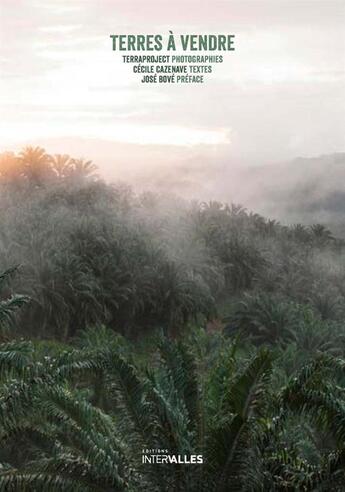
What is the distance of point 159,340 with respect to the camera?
16.0m

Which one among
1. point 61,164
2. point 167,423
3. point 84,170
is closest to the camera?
point 167,423

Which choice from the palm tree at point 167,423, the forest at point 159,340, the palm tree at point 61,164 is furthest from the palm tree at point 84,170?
the palm tree at point 167,423

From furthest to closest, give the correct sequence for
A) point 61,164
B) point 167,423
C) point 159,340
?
1. point 61,164
2. point 159,340
3. point 167,423

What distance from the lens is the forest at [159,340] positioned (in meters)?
13.2

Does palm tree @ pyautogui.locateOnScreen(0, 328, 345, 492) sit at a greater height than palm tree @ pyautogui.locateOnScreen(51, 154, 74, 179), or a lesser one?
lesser

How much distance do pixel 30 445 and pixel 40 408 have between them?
1.10 meters

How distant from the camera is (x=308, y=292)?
38.2 m

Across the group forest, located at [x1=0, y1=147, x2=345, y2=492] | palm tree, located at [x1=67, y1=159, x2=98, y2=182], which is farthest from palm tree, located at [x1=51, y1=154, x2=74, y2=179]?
palm tree, located at [x1=67, y1=159, x2=98, y2=182]

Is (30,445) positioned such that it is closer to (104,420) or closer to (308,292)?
(104,420)

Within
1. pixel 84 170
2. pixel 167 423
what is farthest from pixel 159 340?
pixel 84 170

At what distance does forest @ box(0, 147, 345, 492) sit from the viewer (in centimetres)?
1325

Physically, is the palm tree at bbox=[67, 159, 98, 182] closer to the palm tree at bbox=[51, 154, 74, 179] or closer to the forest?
the forest

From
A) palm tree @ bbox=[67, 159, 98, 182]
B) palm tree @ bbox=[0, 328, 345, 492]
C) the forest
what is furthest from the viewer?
palm tree @ bbox=[67, 159, 98, 182]

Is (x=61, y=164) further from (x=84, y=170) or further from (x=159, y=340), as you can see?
(x=159, y=340)
